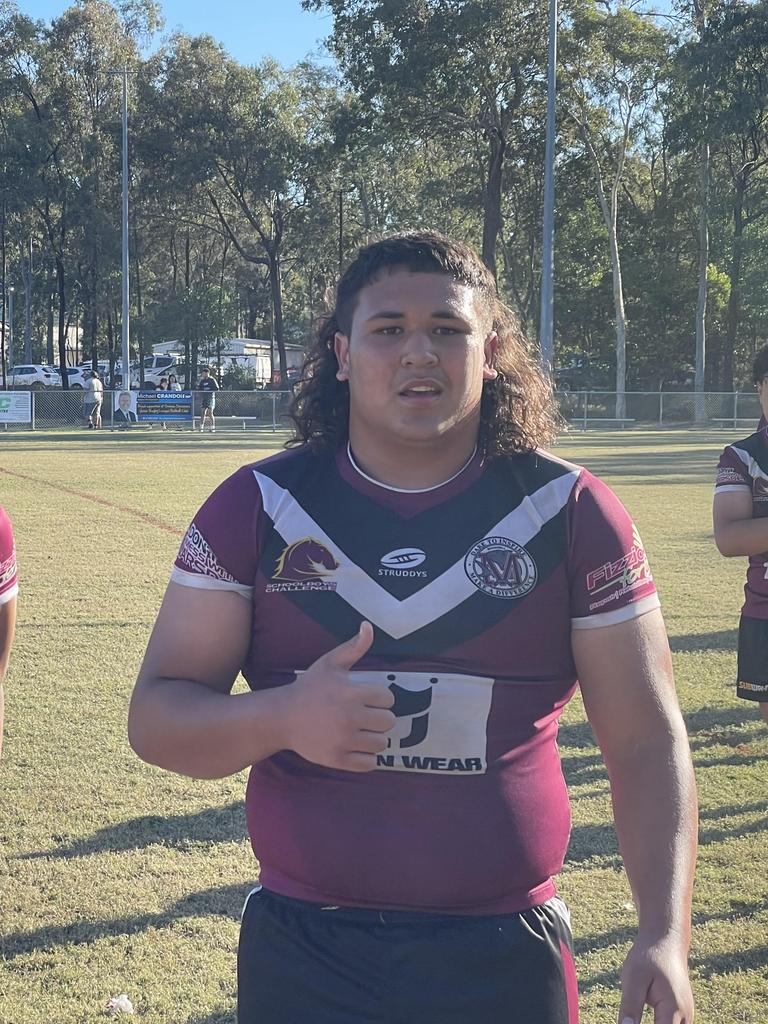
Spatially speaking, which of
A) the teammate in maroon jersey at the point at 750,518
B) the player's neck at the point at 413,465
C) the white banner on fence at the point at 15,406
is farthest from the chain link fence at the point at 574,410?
the player's neck at the point at 413,465

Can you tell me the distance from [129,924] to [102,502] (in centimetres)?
1394

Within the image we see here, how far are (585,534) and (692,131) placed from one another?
44299 mm

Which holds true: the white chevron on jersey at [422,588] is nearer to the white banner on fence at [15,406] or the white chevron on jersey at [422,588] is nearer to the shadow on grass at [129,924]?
the shadow on grass at [129,924]

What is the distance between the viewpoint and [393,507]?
A: 7.39 ft

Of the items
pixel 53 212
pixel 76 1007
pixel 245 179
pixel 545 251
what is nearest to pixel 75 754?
pixel 76 1007

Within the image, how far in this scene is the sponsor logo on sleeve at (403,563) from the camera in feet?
7.07

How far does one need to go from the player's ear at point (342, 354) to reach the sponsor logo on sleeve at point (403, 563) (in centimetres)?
49

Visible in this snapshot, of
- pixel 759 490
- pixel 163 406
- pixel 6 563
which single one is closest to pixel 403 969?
pixel 6 563

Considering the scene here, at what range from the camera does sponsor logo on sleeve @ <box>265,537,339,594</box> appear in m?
2.17

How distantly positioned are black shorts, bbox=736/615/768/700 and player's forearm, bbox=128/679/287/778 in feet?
11.3

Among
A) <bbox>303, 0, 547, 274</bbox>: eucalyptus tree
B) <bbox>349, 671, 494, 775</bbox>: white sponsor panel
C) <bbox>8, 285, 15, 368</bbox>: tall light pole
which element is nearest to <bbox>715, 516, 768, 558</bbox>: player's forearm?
<bbox>349, 671, 494, 775</bbox>: white sponsor panel

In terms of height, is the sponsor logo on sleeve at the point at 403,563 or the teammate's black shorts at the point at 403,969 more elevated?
the sponsor logo on sleeve at the point at 403,563

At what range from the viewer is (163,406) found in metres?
42.9

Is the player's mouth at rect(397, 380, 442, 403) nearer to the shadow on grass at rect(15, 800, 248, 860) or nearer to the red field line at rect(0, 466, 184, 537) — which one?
the shadow on grass at rect(15, 800, 248, 860)
